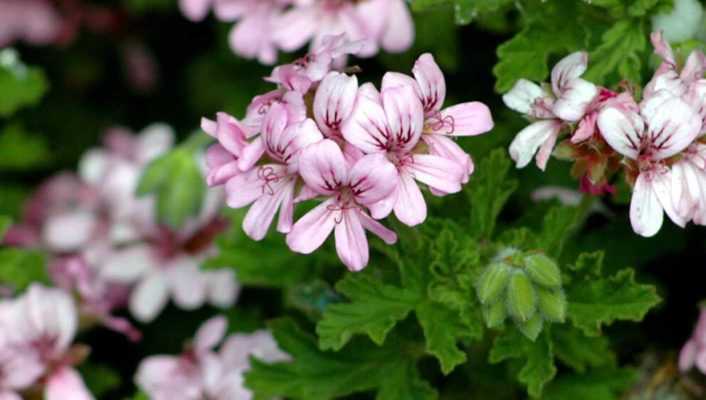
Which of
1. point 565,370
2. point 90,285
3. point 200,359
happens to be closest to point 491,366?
point 565,370

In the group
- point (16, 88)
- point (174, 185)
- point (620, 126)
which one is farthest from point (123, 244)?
point (620, 126)

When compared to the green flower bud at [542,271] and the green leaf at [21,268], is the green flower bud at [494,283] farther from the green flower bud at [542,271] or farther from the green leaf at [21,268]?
the green leaf at [21,268]

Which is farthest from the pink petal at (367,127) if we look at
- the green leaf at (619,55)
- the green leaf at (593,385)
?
the green leaf at (593,385)

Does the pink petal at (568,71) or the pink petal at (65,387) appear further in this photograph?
the pink petal at (65,387)

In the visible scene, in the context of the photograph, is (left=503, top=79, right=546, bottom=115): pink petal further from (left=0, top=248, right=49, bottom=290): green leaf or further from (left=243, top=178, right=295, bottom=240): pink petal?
(left=0, top=248, right=49, bottom=290): green leaf

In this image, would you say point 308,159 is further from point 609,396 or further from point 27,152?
point 27,152

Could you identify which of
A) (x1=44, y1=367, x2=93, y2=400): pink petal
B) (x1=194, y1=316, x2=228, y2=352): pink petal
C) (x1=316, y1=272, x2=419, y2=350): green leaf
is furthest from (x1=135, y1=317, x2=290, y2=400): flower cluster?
(x1=316, y1=272, x2=419, y2=350): green leaf

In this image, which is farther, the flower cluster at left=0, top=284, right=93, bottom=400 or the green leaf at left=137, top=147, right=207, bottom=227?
the green leaf at left=137, top=147, right=207, bottom=227
